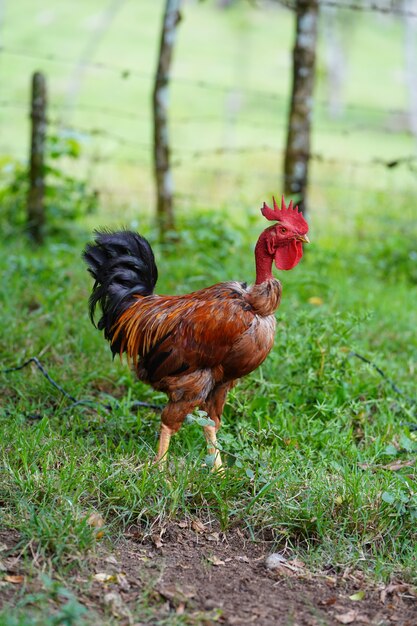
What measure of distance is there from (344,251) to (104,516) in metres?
5.39

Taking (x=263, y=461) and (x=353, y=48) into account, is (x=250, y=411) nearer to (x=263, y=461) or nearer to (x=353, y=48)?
(x=263, y=461)

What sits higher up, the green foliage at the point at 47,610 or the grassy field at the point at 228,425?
the grassy field at the point at 228,425

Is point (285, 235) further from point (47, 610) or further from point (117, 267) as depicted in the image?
point (47, 610)

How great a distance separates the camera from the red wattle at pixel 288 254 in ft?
13.4

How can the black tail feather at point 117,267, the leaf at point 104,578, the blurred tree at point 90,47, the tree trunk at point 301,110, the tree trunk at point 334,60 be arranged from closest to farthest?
the leaf at point 104,578
the black tail feather at point 117,267
the tree trunk at point 301,110
the blurred tree at point 90,47
the tree trunk at point 334,60

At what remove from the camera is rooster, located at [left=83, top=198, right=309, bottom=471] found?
13.1ft

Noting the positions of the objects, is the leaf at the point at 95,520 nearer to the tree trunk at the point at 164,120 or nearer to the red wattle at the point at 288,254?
the red wattle at the point at 288,254

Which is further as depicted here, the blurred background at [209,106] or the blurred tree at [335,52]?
→ the blurred tree at [335,52]

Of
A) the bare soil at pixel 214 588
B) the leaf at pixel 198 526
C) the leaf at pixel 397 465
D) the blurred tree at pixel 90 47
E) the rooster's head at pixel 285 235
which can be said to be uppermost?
the blurred tree at pixel 90 47

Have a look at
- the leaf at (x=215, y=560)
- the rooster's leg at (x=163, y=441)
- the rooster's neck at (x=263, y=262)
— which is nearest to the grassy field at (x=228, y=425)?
the rooster's leg at (x=163, y=441)

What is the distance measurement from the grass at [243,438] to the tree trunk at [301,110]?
1.56 m

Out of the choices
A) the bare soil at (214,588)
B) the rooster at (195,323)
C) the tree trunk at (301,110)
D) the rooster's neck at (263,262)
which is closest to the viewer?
the bare soil at (214,588)

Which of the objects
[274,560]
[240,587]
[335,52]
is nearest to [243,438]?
[274,560]

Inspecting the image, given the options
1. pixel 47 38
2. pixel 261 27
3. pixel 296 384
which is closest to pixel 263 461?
pixel 296 384
